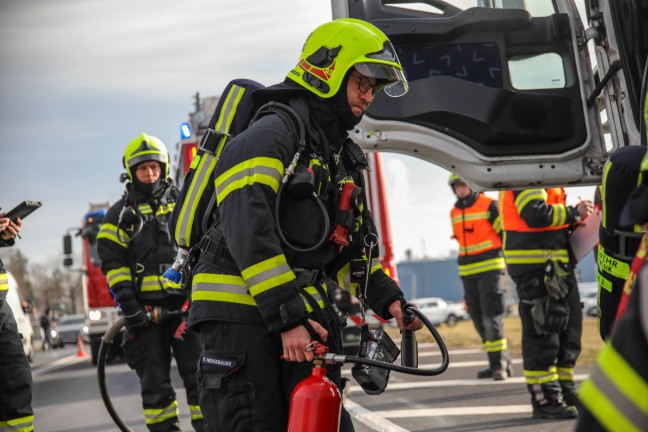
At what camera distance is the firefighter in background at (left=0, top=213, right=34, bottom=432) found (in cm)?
534

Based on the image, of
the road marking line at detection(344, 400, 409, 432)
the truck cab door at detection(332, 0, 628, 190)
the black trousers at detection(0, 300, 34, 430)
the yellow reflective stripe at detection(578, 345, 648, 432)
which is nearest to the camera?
the yellow reflective stripe at detection(578, 345, 648, 432)

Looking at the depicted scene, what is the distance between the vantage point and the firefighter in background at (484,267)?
9555mm

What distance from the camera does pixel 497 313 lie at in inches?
376

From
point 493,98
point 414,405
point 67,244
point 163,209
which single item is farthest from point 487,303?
point 67,244

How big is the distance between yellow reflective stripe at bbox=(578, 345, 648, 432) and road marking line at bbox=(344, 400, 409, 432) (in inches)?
206

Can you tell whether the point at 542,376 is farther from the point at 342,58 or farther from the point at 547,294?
the point at 342,58

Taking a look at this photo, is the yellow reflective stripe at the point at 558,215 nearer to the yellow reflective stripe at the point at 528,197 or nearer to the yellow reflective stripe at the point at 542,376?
the yellow reflective stripe at the point at 528,197

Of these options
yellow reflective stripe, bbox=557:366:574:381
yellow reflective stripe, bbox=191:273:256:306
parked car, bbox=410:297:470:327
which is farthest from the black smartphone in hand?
parked car, bbox=410:297:470:327

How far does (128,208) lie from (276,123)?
9.79ft

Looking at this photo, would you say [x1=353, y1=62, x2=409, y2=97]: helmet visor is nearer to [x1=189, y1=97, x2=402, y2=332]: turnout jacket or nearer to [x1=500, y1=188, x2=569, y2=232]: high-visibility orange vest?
[x1=189, y1=97, x2=402, y2=332]: turnout jacket

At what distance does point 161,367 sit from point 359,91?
3021 mm

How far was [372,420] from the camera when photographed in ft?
24.4

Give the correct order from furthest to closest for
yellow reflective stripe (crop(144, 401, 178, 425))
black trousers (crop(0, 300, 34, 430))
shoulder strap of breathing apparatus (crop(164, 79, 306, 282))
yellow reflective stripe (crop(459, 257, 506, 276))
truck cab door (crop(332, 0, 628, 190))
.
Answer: yellow reflective stripe (crop(459, 257, 506, 276)) < yellow reflective stripe (crop(144, 401, 178, 425)) < black trousers (crop(0, 300, 34, 430)) < truck cab door (crop(332, 0, 628, 190)) < shoulder strap of breathing apparatus (crop(164, 79, 306, 282))

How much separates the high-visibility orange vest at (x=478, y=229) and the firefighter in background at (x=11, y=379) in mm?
5501
